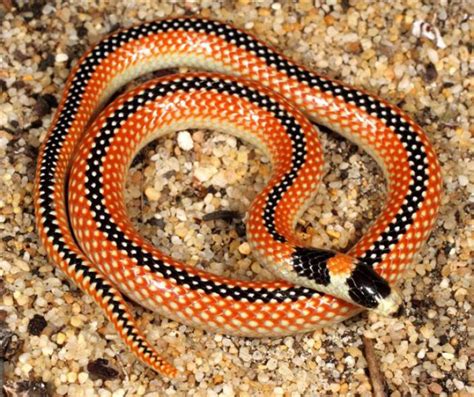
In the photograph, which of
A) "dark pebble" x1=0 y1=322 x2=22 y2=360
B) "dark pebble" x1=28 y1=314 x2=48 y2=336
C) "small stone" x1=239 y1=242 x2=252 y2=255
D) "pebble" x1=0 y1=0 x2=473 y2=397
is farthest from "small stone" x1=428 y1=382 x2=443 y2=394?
"dark pebble" x1=0 y1=322 x2=22 y2=360

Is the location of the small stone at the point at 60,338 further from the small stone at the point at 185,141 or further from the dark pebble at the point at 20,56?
the dark pebble at the point at 20,56

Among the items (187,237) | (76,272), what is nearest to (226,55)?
(187,237)

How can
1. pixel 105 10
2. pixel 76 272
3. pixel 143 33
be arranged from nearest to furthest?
pixel 76 272
pixel 143 33
pixel 105 10

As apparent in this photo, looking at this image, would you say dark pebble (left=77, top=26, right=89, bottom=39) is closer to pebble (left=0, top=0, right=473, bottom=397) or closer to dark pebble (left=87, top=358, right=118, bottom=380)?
pebble (left=0, top=0, right=473, bottom=397)

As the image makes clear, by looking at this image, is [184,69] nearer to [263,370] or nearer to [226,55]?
[226,55]

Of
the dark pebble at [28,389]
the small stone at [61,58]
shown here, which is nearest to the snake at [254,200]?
the small stone at [61,58]
